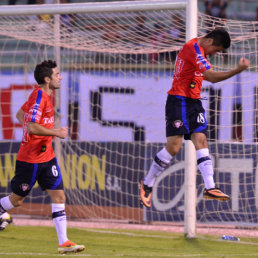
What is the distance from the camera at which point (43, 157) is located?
630 centimetres

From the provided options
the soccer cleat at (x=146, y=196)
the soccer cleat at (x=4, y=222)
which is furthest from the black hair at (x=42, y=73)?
the soccer cleat at (x=4, y=222)

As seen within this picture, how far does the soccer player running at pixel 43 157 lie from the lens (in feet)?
20.2

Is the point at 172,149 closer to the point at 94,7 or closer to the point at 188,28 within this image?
the point at 188,28

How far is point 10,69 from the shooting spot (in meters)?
12.4

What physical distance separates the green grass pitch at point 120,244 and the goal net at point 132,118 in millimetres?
905

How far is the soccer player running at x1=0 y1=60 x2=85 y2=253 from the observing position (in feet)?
20.2

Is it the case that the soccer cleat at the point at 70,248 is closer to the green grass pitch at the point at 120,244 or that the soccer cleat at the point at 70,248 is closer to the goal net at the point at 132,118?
the green grass pitch at the point at 120,244

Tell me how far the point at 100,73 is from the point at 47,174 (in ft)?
15.4

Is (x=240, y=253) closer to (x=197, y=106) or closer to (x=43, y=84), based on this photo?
(x=197, y=106)

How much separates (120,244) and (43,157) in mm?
1868

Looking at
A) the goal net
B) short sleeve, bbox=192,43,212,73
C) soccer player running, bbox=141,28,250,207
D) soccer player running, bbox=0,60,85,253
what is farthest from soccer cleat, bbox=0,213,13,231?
short sleeve, bbox=192,43,212,73

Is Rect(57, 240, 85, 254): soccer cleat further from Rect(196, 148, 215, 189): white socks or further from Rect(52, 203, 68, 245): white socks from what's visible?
Rect(196, 148, 215, 189): white socks

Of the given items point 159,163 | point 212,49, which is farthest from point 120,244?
point 212,49

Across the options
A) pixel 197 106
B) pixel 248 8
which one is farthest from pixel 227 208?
pixel 248 8
